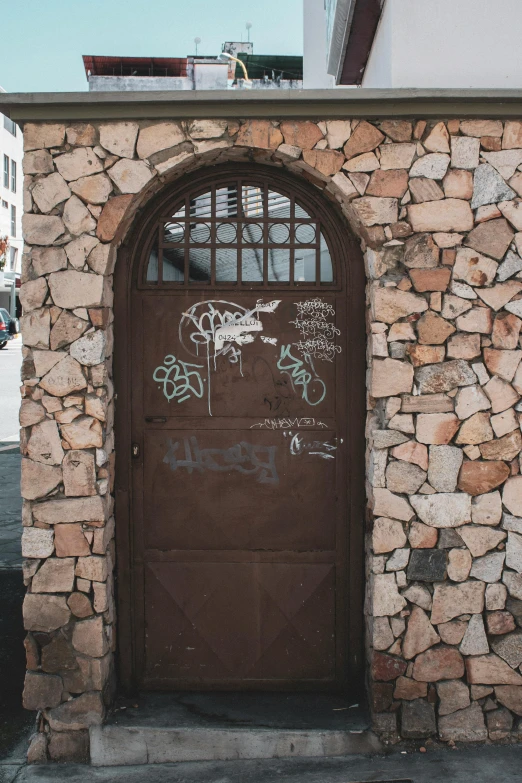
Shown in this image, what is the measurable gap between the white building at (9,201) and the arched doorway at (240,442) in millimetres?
33678

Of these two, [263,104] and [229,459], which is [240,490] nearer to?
[229,459]

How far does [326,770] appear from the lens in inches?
145

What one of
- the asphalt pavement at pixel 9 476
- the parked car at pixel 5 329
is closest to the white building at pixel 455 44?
the asphalt pavement at pixel 9 476

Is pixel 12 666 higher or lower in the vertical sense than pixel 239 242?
lower

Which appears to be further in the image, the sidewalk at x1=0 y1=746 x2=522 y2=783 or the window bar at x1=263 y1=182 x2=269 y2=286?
the window bar at x1=263 y1=182 x2=269 y2=286

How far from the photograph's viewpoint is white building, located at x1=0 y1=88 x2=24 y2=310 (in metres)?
36.9

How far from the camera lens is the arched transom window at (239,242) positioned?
4.07 metres

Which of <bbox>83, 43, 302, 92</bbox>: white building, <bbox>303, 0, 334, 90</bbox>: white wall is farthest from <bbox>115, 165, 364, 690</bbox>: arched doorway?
<bbox>83, 43, 302, 92</bbox>: white building

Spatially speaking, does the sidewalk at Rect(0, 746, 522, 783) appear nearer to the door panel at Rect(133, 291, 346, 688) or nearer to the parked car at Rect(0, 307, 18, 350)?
the door panel at Rect(133, 291, 346, 688)

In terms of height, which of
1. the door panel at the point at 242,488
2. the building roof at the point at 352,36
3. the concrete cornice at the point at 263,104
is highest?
the building roof at the point at 352,36

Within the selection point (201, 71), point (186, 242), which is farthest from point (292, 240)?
point (201, 71)

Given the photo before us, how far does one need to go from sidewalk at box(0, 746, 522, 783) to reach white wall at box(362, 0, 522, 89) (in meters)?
3.66

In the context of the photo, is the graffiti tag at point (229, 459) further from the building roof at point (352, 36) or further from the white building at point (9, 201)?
the white building at point (9, 201)

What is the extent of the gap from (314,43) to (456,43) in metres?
5.25
